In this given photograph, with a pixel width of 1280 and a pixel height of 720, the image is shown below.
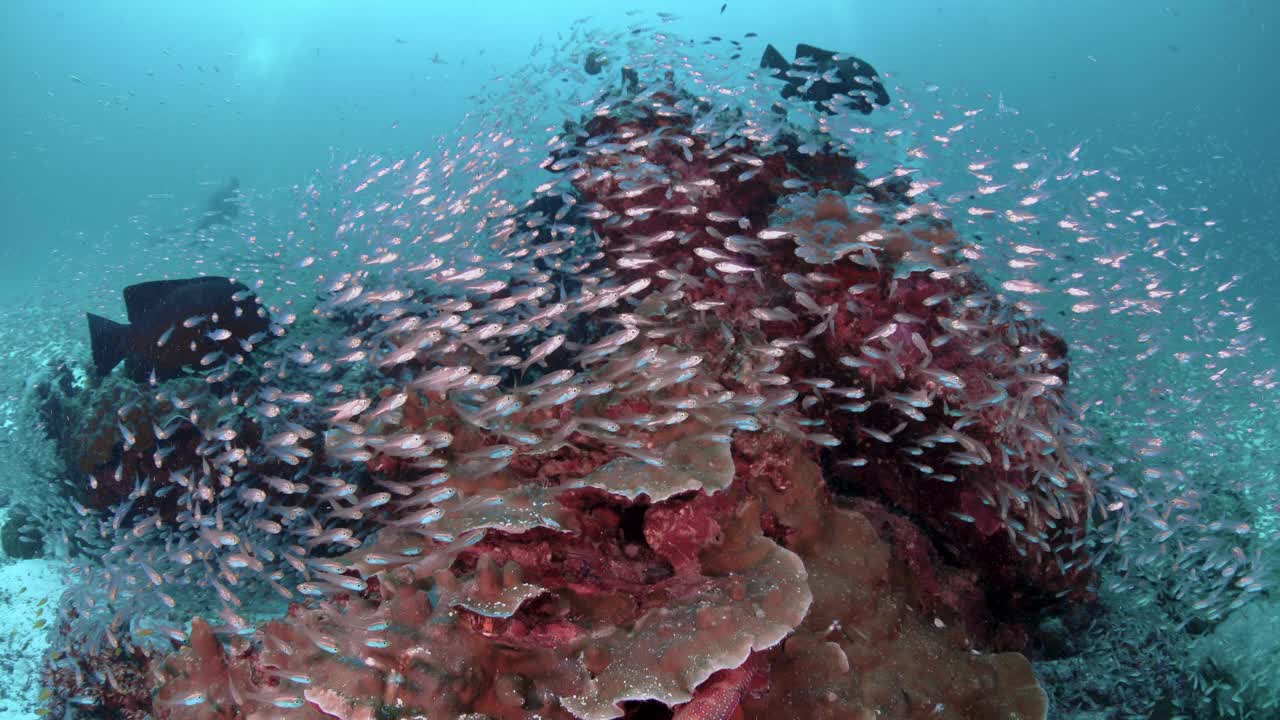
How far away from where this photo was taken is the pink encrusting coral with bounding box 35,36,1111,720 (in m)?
3.32

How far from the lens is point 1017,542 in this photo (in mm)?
5828

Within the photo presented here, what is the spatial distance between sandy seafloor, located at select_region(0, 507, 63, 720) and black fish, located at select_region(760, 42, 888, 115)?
1310cm

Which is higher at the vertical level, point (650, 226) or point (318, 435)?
point (650, 226)

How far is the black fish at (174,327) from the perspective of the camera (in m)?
9.10

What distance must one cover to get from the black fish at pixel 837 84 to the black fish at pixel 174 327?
9.48m

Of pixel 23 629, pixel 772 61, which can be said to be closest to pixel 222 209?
pixel 23 629

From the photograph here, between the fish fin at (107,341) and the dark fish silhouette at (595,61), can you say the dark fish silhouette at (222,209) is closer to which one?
the fish fin at (107,341)

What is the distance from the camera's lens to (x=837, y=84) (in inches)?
404

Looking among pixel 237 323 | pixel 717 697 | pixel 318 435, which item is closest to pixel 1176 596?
pixel 717 697

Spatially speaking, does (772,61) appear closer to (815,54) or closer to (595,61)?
(815,54)

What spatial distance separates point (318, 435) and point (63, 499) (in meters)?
4.47

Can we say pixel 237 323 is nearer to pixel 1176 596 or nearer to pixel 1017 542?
pixel 1017 542

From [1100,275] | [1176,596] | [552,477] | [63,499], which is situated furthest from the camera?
[1100,275]

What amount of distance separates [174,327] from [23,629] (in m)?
5.89
